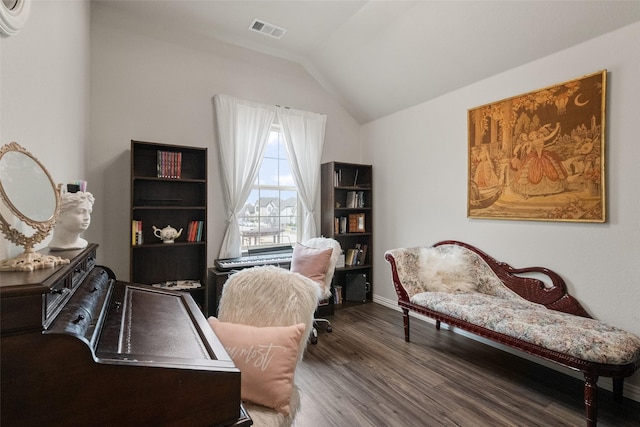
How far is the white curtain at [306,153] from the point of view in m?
3.79

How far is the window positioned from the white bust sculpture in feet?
7.54

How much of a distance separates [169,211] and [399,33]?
2.95 m

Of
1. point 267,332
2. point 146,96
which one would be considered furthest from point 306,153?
point 267,332

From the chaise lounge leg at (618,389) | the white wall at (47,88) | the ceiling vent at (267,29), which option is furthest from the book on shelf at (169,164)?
the chaise lounge leg at (618,389)

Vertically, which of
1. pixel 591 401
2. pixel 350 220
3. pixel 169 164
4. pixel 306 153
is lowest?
pixel 591 401

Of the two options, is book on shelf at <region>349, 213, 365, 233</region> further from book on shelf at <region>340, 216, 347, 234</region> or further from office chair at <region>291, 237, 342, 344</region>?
office chair at <region>291, 237, 342, 344</region>

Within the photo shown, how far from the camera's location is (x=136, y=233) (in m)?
2.77

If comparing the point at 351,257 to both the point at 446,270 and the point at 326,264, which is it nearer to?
the point at 326,264

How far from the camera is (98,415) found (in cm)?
70

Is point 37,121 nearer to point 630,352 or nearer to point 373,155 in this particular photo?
point 630,352

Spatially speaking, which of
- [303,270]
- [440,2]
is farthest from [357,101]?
[303,270]

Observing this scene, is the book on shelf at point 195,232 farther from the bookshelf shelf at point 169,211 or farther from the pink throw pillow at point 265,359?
the pink throw pillow at point 265,359

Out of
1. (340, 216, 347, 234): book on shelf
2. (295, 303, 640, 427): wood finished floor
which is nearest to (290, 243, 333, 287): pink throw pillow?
(295, 303, 640, 427): wood finished floor

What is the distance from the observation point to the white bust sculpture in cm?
124
